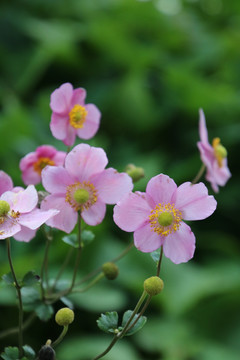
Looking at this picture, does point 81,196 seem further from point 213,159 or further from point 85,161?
point 213,159

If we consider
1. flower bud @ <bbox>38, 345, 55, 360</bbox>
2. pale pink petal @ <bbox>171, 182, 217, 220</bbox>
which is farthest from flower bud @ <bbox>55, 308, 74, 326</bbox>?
pale pink petal @ <bbox>171, 182, 217, 220</bbox>

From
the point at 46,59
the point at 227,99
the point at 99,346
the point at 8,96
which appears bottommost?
the point at 99,346

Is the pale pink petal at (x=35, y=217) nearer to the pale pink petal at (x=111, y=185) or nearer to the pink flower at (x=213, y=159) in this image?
the pale pink petal at (x=111, y=185)

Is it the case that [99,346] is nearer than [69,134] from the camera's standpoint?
No

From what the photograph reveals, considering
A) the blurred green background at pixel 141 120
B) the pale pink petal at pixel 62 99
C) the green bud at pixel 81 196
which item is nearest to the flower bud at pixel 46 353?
the green bud at pixel 81 196

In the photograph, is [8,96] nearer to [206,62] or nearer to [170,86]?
[170,86]

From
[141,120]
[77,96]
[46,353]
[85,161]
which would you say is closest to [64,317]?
[46,353]

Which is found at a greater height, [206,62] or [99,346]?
[206,62]

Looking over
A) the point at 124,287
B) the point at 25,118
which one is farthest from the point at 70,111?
the point at 25,118
